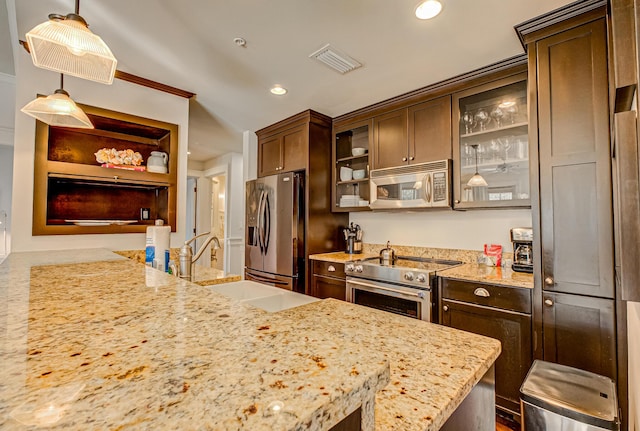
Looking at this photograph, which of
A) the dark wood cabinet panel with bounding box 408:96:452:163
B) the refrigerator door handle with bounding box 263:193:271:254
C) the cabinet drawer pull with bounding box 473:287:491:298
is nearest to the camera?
the cabinet drawer pull with bounding box 473:287:491:298

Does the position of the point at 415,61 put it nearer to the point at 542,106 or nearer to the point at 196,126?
the point at 542,106

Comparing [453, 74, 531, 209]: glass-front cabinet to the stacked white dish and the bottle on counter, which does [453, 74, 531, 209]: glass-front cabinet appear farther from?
the bottle on counter

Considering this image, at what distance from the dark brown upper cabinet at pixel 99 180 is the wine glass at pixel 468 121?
105 inches

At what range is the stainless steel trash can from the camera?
1.23m

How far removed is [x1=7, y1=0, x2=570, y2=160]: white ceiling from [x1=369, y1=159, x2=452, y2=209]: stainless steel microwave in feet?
2.36

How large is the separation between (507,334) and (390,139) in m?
1.88

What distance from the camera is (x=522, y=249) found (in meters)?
2.20

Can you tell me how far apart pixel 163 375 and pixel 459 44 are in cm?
239

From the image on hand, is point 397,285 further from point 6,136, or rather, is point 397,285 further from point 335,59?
point 6,136

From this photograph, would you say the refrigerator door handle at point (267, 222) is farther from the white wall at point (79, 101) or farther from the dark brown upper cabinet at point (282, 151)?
the white wall at point (79, 101)

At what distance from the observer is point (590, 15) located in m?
1.68

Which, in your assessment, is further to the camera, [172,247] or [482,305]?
[172,247]

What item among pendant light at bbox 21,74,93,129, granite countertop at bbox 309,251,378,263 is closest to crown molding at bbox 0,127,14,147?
pendant light at bbox 21,74,93,129

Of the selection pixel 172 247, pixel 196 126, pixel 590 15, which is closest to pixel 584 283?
pixel 590 15
